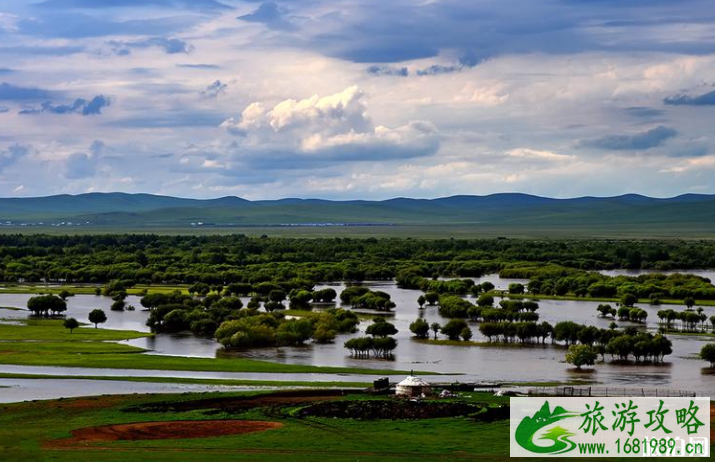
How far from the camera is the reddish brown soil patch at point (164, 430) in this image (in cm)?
5128

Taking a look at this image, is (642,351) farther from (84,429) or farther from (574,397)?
(84,429)

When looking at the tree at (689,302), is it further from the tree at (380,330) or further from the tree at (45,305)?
the tree at (45,305)

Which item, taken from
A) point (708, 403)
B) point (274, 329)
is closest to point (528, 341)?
point (274, 329)

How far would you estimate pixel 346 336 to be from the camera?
3681 inches

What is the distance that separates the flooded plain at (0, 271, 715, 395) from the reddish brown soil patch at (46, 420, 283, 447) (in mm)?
15691

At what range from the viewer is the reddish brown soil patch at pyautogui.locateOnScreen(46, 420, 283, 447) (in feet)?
168

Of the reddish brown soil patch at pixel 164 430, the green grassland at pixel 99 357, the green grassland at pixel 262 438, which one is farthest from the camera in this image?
the green grassland at pixel 99 357

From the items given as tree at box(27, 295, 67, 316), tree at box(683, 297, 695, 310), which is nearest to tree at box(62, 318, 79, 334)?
tree at box(27, 295, 67, 316)

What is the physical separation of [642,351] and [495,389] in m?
19.5

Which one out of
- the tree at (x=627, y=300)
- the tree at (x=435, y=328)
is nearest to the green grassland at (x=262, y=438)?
the tree at (x=435, y=328)

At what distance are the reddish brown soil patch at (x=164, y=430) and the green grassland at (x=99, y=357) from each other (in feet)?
65.7

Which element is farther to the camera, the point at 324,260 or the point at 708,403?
the point at 324,260

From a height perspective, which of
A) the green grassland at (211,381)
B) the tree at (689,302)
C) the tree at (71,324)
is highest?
the tree at (689,302)

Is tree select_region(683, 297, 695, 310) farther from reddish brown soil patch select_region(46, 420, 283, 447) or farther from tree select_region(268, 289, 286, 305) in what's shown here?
reddish brown soil patch select_region(46, 420, 283, 447)
